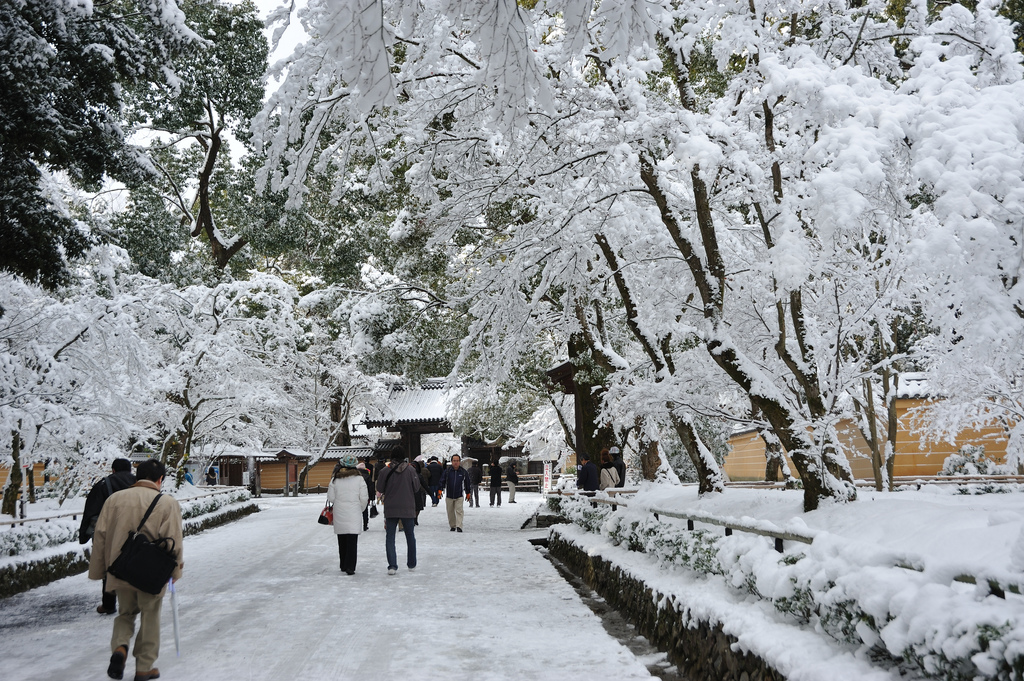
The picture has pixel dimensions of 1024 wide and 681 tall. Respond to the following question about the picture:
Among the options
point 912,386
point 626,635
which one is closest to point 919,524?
point 626,635

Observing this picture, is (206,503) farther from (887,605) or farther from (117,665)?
(887,605)

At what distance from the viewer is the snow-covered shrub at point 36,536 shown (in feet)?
33.4

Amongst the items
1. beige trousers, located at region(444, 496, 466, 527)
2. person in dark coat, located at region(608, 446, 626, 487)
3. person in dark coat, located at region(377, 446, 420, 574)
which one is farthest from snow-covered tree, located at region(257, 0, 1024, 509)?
beige trousers, located at region(444, 496, 466, 527)

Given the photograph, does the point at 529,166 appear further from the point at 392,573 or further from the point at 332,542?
the point at 332,542

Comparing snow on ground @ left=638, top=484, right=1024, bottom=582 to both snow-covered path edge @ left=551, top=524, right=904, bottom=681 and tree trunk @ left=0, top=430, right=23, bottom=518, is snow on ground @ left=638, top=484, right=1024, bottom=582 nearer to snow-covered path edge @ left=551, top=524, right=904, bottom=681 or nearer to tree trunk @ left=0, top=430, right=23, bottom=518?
snow-covered path edge @ left=551, top=524, right=904, bottom=681

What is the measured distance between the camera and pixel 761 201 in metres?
9.32

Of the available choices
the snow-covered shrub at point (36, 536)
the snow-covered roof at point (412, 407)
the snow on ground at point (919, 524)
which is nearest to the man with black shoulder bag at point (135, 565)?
the snow on ground at point (919, 524)

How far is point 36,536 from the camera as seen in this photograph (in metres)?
11.0

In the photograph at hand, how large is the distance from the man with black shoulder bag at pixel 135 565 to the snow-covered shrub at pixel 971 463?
2026cm

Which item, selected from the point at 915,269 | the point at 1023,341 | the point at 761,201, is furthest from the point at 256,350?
the point at 1023,341

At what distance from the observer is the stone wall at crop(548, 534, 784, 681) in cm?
456

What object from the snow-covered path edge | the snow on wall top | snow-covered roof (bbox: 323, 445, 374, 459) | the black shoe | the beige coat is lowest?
the black shoe

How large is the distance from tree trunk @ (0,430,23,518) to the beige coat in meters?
7.71

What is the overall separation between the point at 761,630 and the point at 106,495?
21.6 ft
